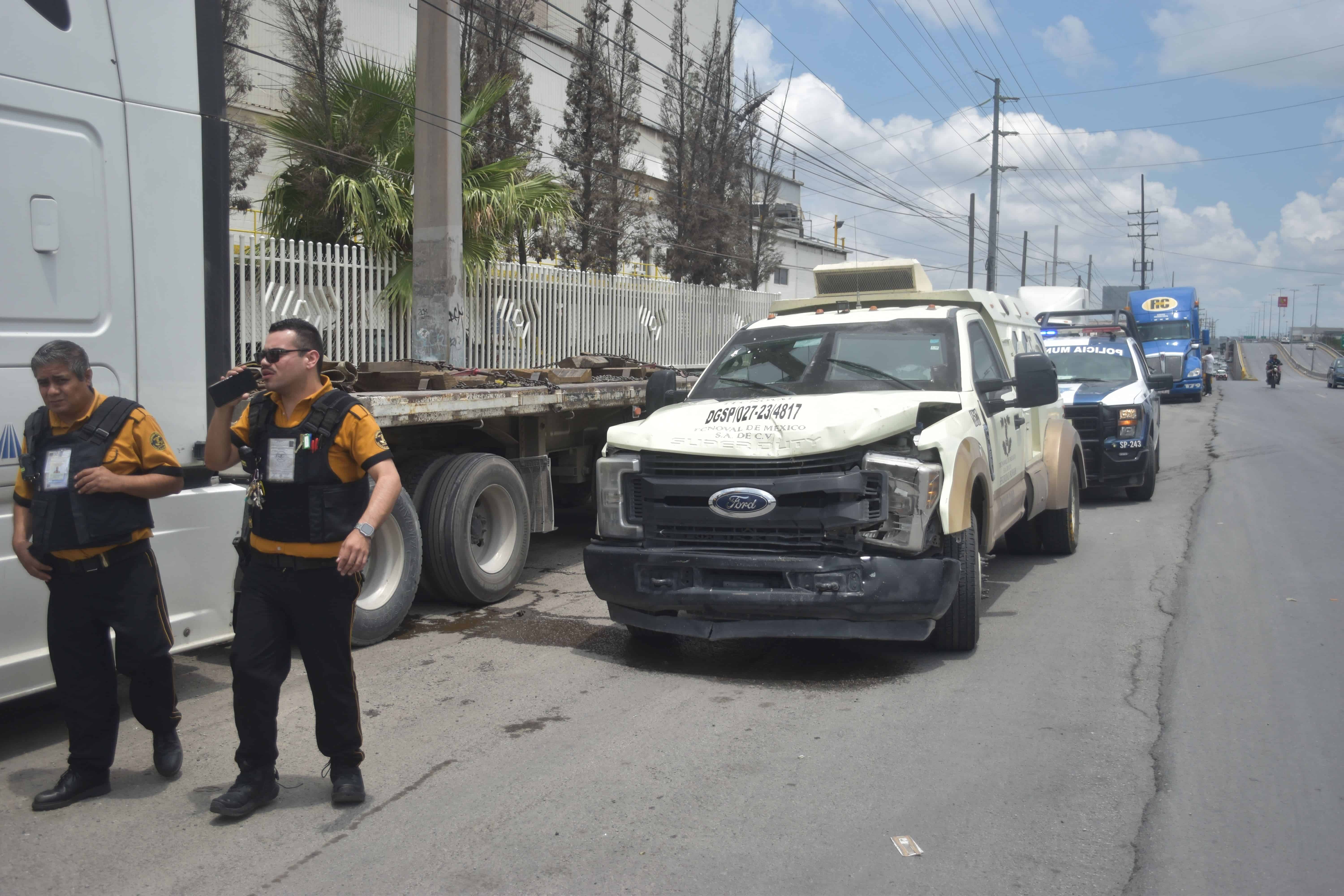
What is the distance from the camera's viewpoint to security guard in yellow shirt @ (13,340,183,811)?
3947 millimetres

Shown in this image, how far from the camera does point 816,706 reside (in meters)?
5.17

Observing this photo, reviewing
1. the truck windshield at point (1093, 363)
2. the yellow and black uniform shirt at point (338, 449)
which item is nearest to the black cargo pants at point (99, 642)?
the yellow and black uniform shirt at point (338, 449)

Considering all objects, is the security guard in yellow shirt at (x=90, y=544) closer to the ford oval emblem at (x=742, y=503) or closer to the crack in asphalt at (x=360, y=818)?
the crack in asphalt at (x=360, y=818)

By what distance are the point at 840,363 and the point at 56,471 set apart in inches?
174

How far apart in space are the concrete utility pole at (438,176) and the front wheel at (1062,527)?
645 cm

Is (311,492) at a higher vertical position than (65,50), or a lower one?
lower

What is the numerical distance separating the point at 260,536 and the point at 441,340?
8.27m

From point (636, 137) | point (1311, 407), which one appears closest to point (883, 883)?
point (636, 137)

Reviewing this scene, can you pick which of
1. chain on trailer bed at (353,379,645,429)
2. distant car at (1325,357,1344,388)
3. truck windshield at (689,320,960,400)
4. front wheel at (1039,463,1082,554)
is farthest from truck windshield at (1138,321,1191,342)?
truck windshield at (689,320,960,400)

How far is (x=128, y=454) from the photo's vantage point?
4086 millimetres

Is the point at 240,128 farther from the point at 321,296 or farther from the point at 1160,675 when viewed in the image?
the point at 1160,675

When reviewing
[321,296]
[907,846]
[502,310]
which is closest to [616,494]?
[907,846]

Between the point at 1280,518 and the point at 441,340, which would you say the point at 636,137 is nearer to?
the point at 441,340

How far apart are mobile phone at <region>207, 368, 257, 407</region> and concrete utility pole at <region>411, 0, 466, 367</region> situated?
7.92 m
